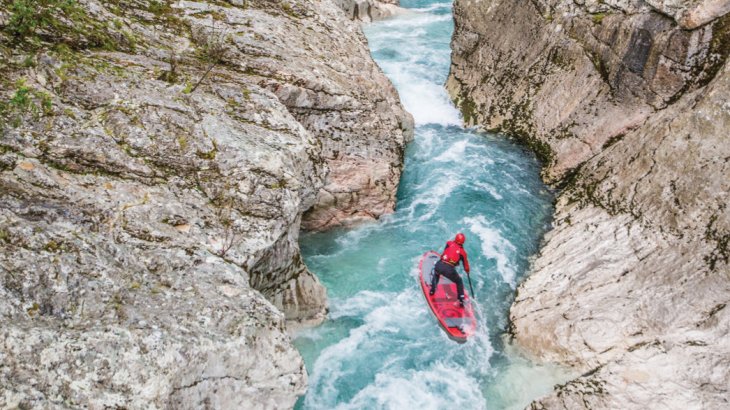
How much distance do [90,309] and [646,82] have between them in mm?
17448

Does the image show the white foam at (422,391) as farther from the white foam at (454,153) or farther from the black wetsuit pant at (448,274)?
the white foam at (454,153)

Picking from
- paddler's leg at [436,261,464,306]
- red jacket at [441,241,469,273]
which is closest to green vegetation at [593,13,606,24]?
red jacket at [441,241,469,273]

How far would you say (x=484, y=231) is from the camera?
1780 cm

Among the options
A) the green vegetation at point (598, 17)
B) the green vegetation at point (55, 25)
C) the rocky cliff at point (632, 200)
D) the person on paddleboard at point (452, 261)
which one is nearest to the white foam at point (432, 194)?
the rocky cliff at point (632, 200)

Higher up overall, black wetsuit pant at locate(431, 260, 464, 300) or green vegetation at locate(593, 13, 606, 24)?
green vegetation at locate(593, 13, 606, 24)

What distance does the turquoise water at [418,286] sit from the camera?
12242 millimetres

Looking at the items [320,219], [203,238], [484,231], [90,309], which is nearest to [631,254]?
[484,231]

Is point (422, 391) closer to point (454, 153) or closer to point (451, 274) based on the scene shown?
point (451, 274)

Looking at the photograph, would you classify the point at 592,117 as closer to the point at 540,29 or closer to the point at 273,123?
the point at 540,29

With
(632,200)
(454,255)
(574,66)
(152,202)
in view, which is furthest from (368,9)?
(152,202)

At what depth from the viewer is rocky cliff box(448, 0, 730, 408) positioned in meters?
10.7

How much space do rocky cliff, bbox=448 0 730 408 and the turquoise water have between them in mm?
893

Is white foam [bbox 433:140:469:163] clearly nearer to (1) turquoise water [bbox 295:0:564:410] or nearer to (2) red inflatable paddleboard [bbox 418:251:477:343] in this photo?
(1) turquoise water [bbox 295:0:564:410]

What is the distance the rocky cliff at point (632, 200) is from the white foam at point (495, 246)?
1054 millimetres
